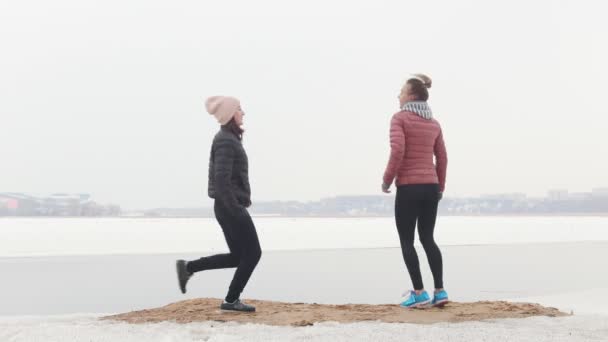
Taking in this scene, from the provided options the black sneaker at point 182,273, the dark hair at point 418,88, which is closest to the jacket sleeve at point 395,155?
the dark hair at point 418,88

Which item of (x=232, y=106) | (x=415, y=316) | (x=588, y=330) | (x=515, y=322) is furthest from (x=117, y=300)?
(x=588, y=330)

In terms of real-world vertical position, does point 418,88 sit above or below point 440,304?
above

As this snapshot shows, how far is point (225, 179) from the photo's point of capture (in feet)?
20.4

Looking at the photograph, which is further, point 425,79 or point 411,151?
point 425,79

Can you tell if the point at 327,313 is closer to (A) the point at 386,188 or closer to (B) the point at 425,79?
(A) the point at 386,188

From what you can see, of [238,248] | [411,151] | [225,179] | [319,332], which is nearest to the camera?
[319,332]

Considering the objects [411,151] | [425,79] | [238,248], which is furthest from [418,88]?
[238,248]

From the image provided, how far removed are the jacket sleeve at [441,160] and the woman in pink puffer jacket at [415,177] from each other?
0.10ft

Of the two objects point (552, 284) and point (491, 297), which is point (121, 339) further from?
point (552, 284)

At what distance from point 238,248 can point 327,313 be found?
3.27 ft

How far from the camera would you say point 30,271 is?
1320 cm

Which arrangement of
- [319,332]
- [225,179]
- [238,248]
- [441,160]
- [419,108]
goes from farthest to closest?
[441,160]
[419,108]
[238,248]
[225,179]
[319,332]

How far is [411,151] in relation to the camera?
666 cm

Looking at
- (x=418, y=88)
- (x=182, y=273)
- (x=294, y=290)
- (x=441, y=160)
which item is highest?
(x=418, y=88)
